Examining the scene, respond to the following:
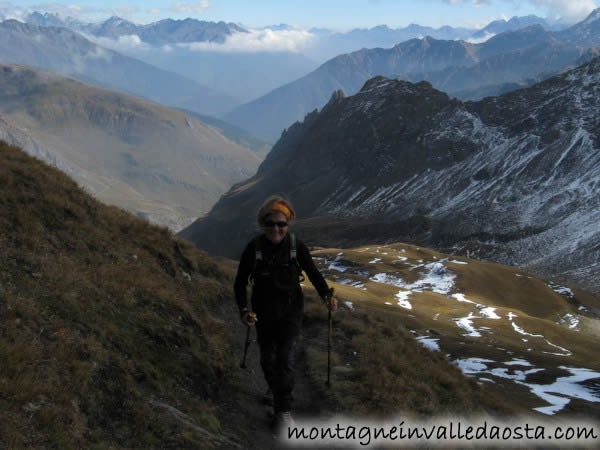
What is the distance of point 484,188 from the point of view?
616 feet

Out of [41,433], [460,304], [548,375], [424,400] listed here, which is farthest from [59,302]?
[460,304]

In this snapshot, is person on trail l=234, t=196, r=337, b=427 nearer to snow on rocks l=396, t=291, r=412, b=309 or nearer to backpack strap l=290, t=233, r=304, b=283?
backpack strap l=290, t=233, r=304, b=283

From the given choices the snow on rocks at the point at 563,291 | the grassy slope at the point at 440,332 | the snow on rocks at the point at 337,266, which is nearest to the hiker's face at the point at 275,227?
the grassy slope at the point at 440,332

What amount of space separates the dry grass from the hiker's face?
3.92 metres

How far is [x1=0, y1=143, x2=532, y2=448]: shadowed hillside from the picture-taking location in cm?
816

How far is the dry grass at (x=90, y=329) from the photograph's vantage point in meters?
7.80

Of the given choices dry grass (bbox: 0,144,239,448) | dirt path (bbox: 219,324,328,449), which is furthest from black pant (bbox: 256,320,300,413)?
dry grass (bbox: 0,144,239,448)

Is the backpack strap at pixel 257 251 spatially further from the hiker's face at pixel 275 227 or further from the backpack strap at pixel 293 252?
the backpack strap at pixel 293 252

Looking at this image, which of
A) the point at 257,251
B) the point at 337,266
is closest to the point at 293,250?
the point at 257,251

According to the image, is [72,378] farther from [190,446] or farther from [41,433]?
[190,446]

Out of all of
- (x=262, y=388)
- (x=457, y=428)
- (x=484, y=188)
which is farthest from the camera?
(x=484, y=188)

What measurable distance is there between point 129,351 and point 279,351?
3.36 metres

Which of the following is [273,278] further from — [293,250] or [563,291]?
[563,291]

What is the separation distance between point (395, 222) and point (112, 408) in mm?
185583
